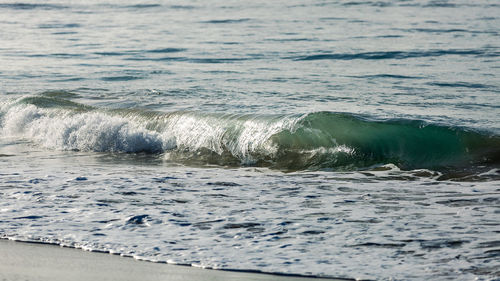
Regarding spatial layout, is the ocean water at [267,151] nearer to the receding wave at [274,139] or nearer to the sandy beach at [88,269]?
the receding wave at [274,139]

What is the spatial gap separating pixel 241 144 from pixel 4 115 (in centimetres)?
494

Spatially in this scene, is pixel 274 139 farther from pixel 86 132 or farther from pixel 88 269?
pixel 88 269

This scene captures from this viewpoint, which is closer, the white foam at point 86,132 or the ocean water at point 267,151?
the ocean water at point 267,151

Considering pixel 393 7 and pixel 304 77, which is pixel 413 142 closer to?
pixel 304 77

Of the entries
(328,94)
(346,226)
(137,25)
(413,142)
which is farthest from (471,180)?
(137,25)

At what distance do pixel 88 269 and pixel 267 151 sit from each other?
16.4 ft

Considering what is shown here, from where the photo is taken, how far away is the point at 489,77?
1439cm

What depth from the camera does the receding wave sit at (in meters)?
9.21

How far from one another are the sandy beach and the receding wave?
4155 mm

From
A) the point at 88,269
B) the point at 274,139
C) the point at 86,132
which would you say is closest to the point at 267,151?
the point at 274,139

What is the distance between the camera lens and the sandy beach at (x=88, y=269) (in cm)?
477

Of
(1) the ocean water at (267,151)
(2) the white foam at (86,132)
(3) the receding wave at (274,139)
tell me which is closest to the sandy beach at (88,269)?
(1) the ocean water at (267,151)

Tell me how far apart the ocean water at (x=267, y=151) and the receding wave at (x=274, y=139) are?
28 mm

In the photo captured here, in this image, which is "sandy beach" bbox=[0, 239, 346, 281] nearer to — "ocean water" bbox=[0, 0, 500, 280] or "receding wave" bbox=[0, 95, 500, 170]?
"ocean water" bbox=[0, 0, 500, 280]
